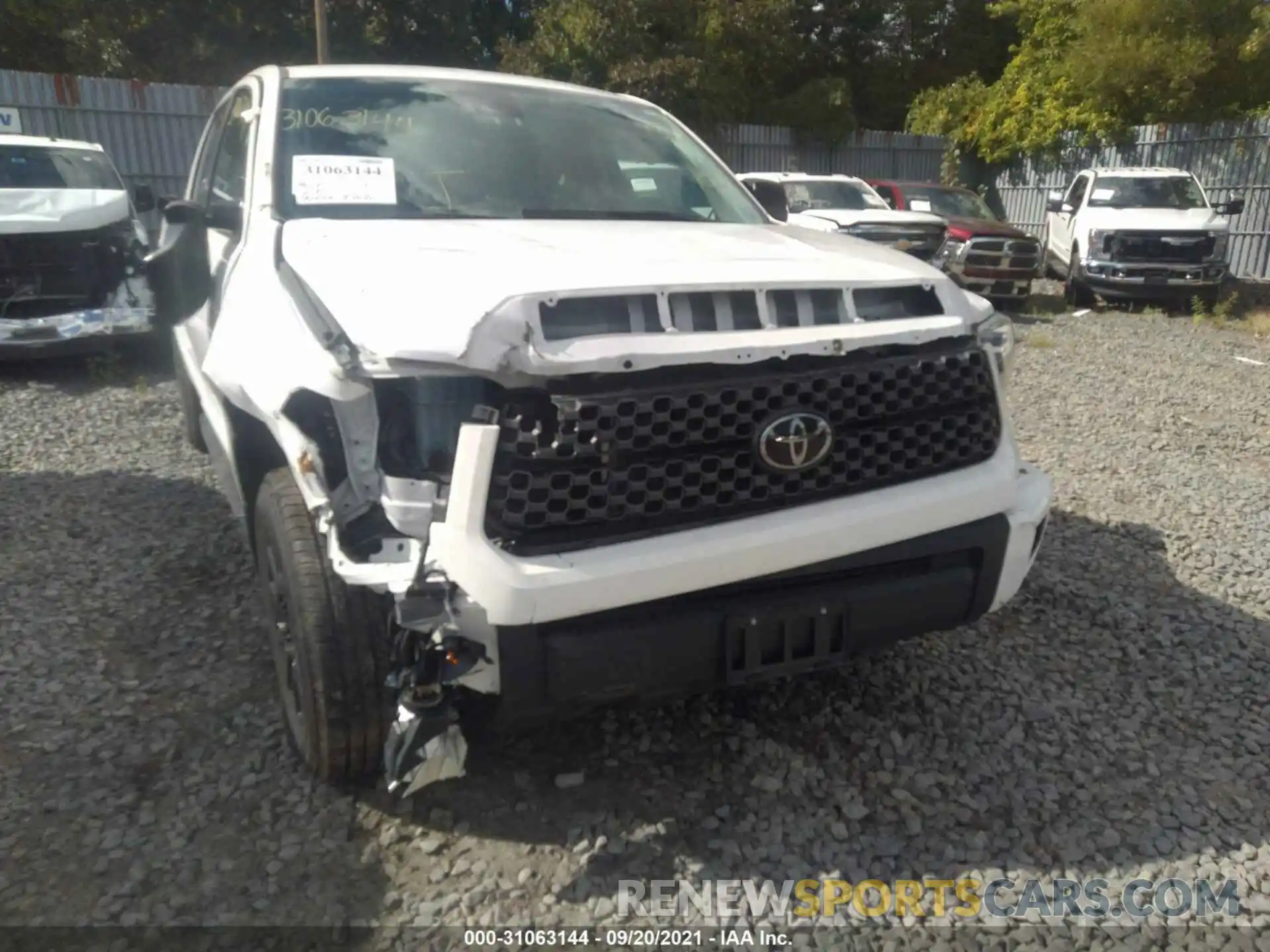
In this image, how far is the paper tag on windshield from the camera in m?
3.08

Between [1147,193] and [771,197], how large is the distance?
1134cm

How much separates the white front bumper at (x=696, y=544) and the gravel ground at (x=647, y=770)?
613 mm

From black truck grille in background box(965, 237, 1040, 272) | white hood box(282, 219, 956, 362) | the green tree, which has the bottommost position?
black truck grille in background box(965, 237, 1040, 272)

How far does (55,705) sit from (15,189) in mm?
5826

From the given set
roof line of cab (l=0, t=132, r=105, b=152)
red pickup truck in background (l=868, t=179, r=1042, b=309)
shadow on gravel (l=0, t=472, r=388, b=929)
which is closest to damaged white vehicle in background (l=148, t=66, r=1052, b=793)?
shadow on gravel (l=0, t=472, r=388, b=929)

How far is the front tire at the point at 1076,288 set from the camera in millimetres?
13305

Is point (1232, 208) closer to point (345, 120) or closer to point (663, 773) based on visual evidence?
point (345, 120)

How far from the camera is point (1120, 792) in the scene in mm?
2812

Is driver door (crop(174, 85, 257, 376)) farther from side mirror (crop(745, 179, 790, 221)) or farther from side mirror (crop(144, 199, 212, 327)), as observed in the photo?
side mirror (crop(745, 179, 790, 221))

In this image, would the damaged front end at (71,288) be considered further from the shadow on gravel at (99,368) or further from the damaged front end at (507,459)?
the damaged front end at (507,459)

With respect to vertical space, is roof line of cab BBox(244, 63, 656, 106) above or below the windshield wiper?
above

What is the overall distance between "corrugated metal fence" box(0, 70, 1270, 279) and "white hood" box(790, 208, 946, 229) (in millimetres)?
6576

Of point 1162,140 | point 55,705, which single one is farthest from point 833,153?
point 55,705

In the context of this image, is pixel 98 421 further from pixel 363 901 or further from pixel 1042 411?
pixel 1042 411
